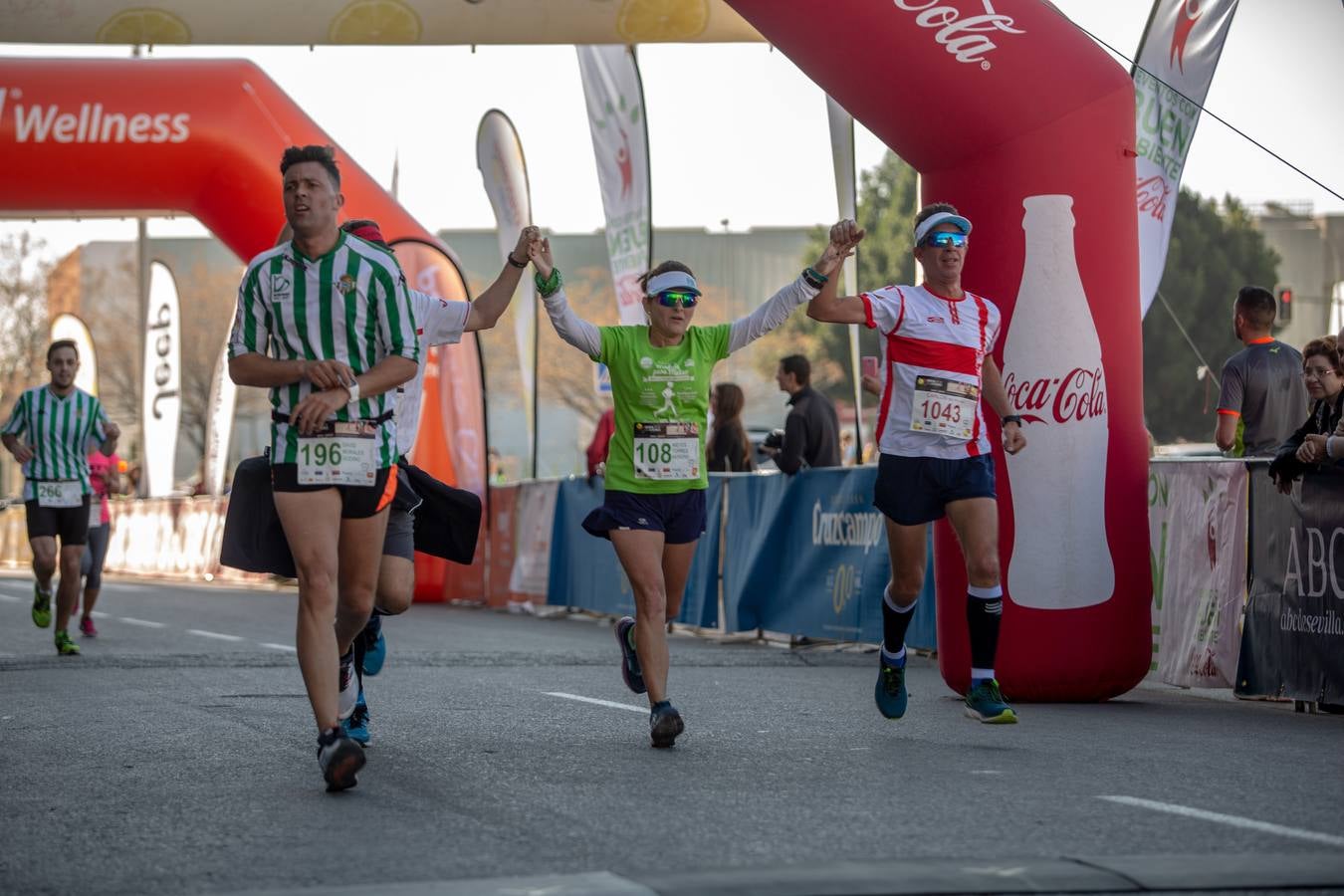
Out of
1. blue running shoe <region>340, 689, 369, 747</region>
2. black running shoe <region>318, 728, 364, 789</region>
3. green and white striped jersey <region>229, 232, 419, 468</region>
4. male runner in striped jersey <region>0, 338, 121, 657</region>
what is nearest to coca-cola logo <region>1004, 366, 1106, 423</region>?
blue running shoe <region>340, 689, 369, 747</region>

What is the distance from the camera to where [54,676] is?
11.2m

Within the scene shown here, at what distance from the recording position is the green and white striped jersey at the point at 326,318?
20.8 ft

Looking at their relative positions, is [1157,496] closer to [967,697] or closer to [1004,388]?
[1004,388]

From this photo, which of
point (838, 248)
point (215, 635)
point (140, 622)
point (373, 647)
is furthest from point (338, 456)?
point (140, 622)

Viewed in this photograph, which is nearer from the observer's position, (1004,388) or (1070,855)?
(1070,855)

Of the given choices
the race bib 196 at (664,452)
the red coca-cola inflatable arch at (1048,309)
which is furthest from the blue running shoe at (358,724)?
the red coca-cola inflatable arch at (1048,309)

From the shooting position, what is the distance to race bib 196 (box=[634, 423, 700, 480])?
781 centimetres

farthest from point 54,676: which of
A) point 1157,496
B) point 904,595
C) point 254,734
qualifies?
point 1157,496

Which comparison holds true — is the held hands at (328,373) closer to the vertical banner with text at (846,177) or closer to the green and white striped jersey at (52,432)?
the green and white striped jersey at (52,432)

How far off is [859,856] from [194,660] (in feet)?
27.5

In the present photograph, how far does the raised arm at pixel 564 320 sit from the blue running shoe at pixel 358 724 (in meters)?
1.61

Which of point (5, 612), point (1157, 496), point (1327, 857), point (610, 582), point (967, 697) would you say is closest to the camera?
point (1327, 857)

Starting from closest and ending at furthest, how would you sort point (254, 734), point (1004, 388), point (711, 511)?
point (254, 734)
point (1004, 388)
point (711, 511)

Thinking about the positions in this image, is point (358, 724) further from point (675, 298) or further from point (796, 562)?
point (796, 562)
